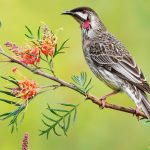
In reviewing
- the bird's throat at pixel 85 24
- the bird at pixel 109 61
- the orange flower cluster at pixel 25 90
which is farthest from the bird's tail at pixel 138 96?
the orange flower cluster at pixel 25 90

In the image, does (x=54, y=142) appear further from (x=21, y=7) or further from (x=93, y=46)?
(x=21, y=7)

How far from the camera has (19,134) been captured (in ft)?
28.3

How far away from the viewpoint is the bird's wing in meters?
5.69

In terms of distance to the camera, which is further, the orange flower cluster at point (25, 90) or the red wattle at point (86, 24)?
the red wattle at point (86, 24)

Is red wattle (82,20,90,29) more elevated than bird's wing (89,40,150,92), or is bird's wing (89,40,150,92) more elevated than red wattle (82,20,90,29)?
red wattle (82,20,90,29)

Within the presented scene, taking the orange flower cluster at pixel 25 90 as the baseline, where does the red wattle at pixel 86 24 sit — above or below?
above

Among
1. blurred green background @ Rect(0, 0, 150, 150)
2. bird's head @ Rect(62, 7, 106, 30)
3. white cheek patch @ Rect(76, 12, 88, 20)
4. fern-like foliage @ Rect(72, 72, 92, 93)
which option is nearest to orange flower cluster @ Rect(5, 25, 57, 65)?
fern-like foliage @ Rect(72, 72, 92, 93)

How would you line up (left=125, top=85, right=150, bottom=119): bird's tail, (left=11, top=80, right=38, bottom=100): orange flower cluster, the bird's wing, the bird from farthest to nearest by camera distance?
the bird's wing
the bird
(left=125, top=85, right=150, bottom=119): bird's tail
(left=11, top=80, right=38, bottom=100): orange flower cluster

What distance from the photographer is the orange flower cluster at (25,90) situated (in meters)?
3.53

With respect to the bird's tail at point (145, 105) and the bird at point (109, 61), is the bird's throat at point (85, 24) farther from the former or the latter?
the bird's tail at point (145, 105)

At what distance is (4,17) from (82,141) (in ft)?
14.8

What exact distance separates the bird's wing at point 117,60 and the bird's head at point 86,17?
0.16 meters

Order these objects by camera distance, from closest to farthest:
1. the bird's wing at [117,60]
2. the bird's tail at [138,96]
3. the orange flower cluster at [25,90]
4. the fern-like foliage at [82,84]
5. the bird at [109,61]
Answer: the orange flower cluster at [25,90], the fern-like foliage at [82,84], the bird's tail at [138,96], the bird at [109,61], the bird's wing at [117,60]

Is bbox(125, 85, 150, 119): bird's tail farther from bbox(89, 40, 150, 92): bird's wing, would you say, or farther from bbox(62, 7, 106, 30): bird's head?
bbox(62, 7, 106, 30): bird's head
